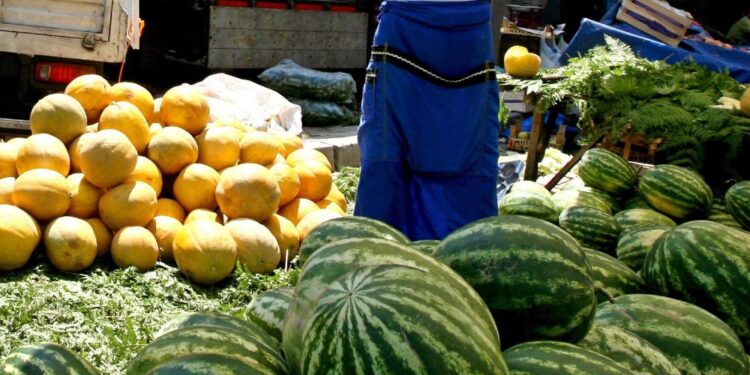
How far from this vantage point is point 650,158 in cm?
468

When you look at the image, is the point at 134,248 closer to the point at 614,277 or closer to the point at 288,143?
the point at 288,143

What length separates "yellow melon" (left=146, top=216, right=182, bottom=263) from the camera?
14.3 ft

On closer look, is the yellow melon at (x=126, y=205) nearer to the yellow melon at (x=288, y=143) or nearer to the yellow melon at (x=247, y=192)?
the yellow melon at (x=247, y=192)

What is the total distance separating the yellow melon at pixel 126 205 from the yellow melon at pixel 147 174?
0.23ft

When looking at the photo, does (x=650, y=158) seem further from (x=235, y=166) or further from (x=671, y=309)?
(x=671, y=309)

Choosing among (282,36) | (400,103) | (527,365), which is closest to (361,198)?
(400,103)

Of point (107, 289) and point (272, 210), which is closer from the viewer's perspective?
point (107, 289)

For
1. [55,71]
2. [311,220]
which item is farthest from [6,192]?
[55,71]

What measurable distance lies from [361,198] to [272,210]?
60 centimetres

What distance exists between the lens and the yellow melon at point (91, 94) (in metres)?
4.54

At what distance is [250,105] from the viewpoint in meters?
6.94

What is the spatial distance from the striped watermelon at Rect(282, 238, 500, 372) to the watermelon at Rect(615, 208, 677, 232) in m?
2.17

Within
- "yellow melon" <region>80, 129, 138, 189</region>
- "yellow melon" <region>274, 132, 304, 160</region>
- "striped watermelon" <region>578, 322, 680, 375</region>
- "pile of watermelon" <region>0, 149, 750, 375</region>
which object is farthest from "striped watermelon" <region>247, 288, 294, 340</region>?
"yellow melon" <region>274, 132, 304, 160</region>

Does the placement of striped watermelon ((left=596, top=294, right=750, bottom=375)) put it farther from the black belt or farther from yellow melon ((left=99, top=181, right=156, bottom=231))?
yellow melon ((left=99, top=181, right=156, bottom=231))
